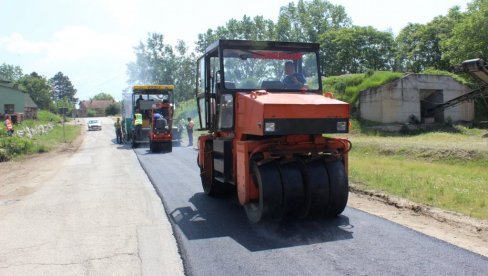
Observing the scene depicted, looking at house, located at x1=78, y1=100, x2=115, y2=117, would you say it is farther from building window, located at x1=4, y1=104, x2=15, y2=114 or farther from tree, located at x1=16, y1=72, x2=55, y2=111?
building window, located at x1=4, y1=104, x2=15, y2=114

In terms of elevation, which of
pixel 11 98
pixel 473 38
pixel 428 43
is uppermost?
pixel 428 43

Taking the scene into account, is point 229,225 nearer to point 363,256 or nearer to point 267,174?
point 267,174

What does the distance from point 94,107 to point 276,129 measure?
121562 mm

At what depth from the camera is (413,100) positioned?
25500mm

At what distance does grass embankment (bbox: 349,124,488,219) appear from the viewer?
26.3ft

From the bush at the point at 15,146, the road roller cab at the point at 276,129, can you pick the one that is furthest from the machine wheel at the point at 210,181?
the bush at the point at 15,146

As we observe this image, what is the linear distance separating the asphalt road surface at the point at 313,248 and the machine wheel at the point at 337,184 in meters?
0.28

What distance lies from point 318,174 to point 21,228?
4482 mm

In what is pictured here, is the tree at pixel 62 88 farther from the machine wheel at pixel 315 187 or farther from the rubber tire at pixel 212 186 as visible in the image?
the machine wheel at pixel 315 187

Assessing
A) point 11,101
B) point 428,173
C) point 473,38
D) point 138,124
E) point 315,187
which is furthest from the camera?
point 11,101

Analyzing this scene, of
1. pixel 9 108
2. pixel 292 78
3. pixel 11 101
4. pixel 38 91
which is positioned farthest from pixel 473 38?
pixel 38 91

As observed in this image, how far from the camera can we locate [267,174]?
6309mm

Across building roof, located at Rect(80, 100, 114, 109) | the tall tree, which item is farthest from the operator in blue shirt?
building roof, located at Rect(80, 100, 114, 109)

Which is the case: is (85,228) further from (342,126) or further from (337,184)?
(342,126)
